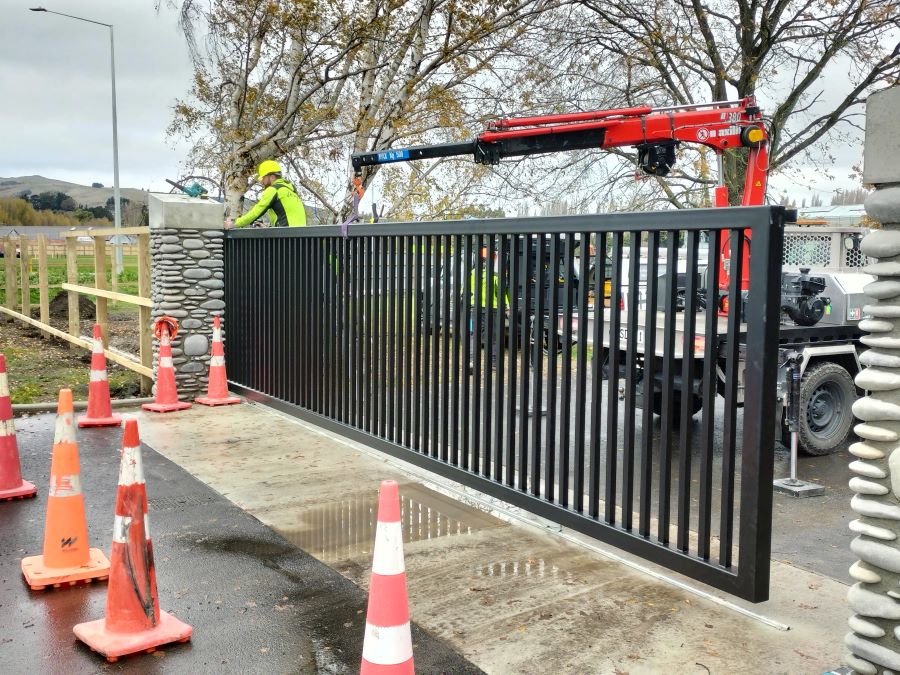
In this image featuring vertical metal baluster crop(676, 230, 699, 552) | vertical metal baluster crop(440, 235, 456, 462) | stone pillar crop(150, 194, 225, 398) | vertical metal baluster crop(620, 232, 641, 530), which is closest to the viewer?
vertical metal baluster crop(676, 230, 699, 552)

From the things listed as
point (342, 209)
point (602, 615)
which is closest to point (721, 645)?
point (602, 615)

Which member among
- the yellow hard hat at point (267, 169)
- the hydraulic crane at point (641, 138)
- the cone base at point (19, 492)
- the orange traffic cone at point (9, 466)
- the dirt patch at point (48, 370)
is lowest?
the dirt patch at point (48, 370)

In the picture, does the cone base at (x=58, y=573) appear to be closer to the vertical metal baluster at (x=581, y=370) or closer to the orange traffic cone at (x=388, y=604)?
the orange traffic cone at (x=388, y=604)

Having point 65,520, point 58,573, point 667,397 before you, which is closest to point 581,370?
point 667,397

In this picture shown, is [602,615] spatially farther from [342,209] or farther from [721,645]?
[342,209]

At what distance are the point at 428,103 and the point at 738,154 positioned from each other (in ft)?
22.2

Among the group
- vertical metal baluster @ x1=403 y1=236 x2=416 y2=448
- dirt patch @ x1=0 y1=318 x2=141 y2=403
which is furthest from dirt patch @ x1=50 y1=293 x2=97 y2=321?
vertical metal baluster @ x1=403 y1=236 x2=416 y2=448

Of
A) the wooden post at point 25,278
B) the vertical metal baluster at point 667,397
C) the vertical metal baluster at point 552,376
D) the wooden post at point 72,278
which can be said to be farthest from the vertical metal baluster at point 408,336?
the wooden post at point 25,278

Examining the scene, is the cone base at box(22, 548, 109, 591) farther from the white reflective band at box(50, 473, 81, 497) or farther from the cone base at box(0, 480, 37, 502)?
the cone base at box(0, 480, 37, 502)

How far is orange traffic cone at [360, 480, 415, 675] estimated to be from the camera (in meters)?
3.15

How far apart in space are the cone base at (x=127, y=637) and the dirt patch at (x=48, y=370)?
7.49 metres

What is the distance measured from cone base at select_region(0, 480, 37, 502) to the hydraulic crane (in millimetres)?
5651

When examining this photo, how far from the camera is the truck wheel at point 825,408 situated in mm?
8555

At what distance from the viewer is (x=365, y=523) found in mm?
5816
